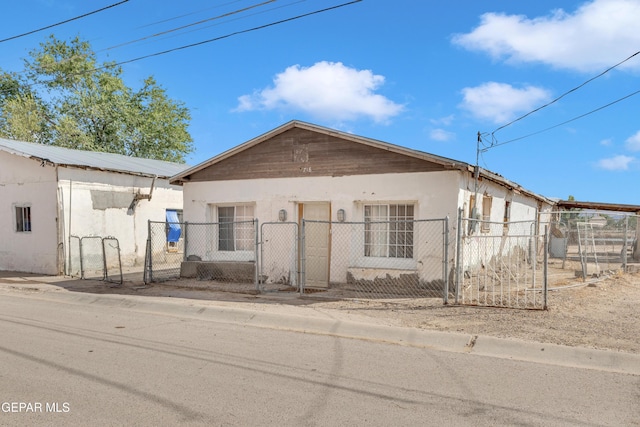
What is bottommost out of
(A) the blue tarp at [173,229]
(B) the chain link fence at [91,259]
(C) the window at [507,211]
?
(B) the chain link fence at [91,259]

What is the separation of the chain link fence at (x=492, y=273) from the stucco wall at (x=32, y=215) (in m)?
12.5

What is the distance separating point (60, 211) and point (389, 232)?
34.3ft

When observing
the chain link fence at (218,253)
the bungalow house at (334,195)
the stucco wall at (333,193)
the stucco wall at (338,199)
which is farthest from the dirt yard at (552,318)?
the chain link fence at (218,253)

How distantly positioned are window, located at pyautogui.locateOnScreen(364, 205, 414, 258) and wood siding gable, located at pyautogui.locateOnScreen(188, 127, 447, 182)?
0.98 meters

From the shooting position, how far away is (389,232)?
11312mm

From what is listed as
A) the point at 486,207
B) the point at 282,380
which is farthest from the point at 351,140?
the point at 282,380

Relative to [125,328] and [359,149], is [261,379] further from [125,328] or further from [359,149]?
[359,149]

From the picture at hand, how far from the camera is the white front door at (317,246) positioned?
11.8 meters

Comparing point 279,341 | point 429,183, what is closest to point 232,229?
point 429,183

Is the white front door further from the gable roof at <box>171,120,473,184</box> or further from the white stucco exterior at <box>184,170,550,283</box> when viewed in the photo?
the gable roof at <box>171,120,473,184</box>

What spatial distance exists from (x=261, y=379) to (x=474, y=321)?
4126mm

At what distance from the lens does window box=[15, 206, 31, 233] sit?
15820 mm

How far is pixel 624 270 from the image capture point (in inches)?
567

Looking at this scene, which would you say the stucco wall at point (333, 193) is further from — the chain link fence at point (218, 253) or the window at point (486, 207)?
the window at point (486, 207)
